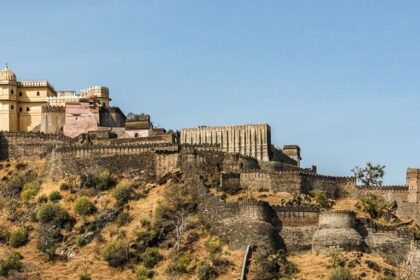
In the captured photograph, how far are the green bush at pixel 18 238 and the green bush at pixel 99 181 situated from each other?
579 cm

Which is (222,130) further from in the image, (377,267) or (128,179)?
(377,267)

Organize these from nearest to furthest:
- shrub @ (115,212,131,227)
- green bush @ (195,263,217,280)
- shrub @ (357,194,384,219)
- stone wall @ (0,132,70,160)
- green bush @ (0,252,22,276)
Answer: green bush @ (195,263,217,280) < green bush @ (0,252,22,276) < shrub @ (115,212,131,227) < shrub @ (357,194,384,219) < stone wall @ (0,132,70,160)

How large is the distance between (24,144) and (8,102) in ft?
23.4

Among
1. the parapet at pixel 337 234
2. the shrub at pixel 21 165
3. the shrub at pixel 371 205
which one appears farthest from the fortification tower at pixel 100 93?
the parapet at pixel 337 234

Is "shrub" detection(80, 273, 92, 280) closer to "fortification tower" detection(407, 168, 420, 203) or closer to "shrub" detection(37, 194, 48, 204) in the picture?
"shrub" detection(37, 194, 48, 204)

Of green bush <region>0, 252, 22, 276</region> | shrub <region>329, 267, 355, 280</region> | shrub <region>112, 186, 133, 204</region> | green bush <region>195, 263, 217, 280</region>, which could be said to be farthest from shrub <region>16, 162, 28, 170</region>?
shrub <region>329, 267, 355, 280</region>

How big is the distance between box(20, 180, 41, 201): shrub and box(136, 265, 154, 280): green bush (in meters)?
12.0

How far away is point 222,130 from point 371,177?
38.8 ft

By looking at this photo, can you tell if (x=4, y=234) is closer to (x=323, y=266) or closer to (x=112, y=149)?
(x=112, y=149)

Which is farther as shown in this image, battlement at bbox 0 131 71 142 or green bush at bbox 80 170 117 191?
battlement at bbox 0 131 71 142

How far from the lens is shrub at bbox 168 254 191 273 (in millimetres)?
79625

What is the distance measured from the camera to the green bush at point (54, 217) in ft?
283

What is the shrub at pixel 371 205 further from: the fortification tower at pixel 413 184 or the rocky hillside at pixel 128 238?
the fortification tower at pixel 413 184

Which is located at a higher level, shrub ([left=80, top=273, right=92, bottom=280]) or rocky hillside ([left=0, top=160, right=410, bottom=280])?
rocky hillside ([left=0, top=160, right=410, bottom=280])
